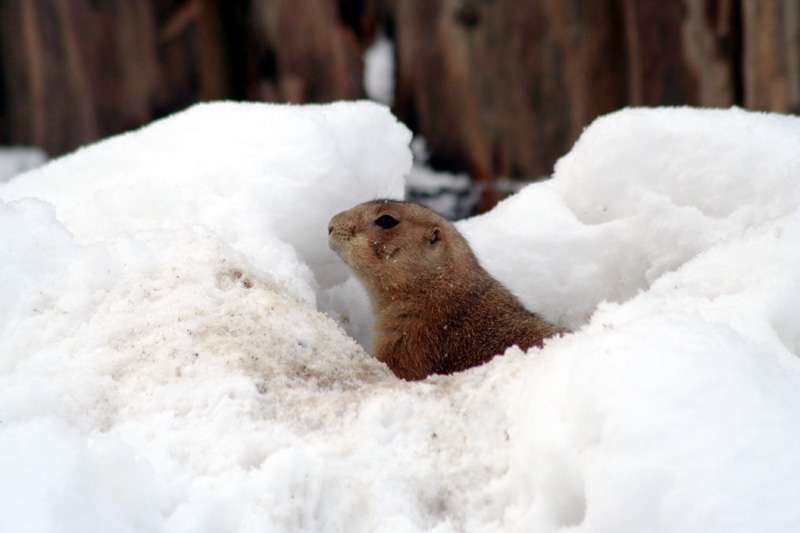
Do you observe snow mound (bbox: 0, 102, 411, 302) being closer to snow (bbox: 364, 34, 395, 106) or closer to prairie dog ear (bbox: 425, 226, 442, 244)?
prairie dog ear (bbox: 425, 226, 442, 244)

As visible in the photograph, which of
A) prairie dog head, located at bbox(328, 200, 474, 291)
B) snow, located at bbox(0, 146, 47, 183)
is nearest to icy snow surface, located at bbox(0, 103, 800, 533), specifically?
prairie dog head, located at bbox(328, 200, 474, 291)

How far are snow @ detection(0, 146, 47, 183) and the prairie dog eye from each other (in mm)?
5655

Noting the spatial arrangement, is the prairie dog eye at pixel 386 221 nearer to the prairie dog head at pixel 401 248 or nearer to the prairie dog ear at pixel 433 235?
the prairie dog head at pixel 401 248

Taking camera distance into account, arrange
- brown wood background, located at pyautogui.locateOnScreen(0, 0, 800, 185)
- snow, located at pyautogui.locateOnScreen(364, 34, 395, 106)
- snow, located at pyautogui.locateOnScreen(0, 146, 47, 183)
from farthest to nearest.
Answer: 1. snow, located at pyautogui.locateOnScreen(0, 146, 47, 183)
2. snow, located at pyautogui.locateOnScreen(364, 34, 395, 106)
3. brown wood background, located at pyautogui.locateOnScreen(0, 0, 800, 185)

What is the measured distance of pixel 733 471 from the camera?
4.76 ft

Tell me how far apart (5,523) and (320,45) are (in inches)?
227

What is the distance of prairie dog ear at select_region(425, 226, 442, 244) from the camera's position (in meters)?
3.43

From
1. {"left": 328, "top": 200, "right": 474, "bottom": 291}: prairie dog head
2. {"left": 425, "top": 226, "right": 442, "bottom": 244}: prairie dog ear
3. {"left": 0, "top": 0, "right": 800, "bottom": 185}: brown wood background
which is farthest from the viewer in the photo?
{"left": 0, "top": 0, "right": 800, "bottom": 185}: brown wood background

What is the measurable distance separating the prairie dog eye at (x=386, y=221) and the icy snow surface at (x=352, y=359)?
152 mm

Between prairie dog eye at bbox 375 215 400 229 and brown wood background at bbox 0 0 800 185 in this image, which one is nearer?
prairie dog eye at bbox 375 215 400 229

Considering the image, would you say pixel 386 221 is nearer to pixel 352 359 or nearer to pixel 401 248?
pixel 401 248

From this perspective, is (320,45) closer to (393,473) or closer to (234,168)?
(234,168)

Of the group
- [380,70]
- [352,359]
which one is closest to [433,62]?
[380,70]

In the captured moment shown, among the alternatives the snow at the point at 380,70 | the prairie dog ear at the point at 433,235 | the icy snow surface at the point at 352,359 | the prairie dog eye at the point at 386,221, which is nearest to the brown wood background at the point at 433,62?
the snow at the point at 380,70
